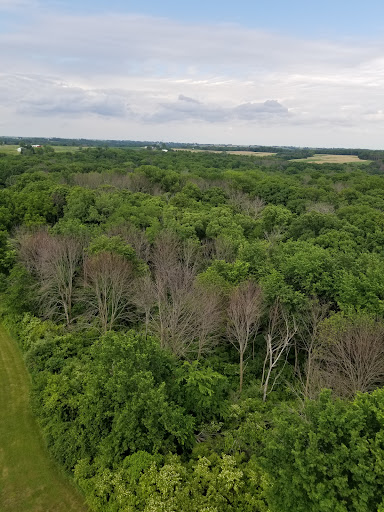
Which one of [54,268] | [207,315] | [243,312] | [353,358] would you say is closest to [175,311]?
[207,315]

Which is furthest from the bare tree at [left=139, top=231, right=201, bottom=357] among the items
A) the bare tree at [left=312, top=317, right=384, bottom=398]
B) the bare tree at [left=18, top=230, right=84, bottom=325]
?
the bare tree at [left=312, top=317, right=384, bottom=398]

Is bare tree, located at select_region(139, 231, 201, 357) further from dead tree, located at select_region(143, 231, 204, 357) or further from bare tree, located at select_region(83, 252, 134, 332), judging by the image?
bare tree, located at select_region(83, 252, 134, 332)

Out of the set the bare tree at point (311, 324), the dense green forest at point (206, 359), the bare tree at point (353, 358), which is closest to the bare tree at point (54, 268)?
the dense green forest at point (206, 359)

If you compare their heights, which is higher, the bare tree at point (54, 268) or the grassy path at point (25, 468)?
the bare tree at point (54, 268)

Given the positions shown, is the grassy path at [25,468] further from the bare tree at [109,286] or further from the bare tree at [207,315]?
the bare tree at [207,315]

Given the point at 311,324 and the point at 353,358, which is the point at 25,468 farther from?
the point at 311,324

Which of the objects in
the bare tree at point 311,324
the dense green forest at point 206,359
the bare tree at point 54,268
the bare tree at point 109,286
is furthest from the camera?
the bare tree at point 54,268

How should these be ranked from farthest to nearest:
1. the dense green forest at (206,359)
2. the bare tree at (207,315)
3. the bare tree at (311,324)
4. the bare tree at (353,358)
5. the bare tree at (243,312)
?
the bare tree at (311,324) < the bare tree at (207,315) < the bare tree at (243,312) < the bare tree at (353,358) < the dense green forest at (206,359)
